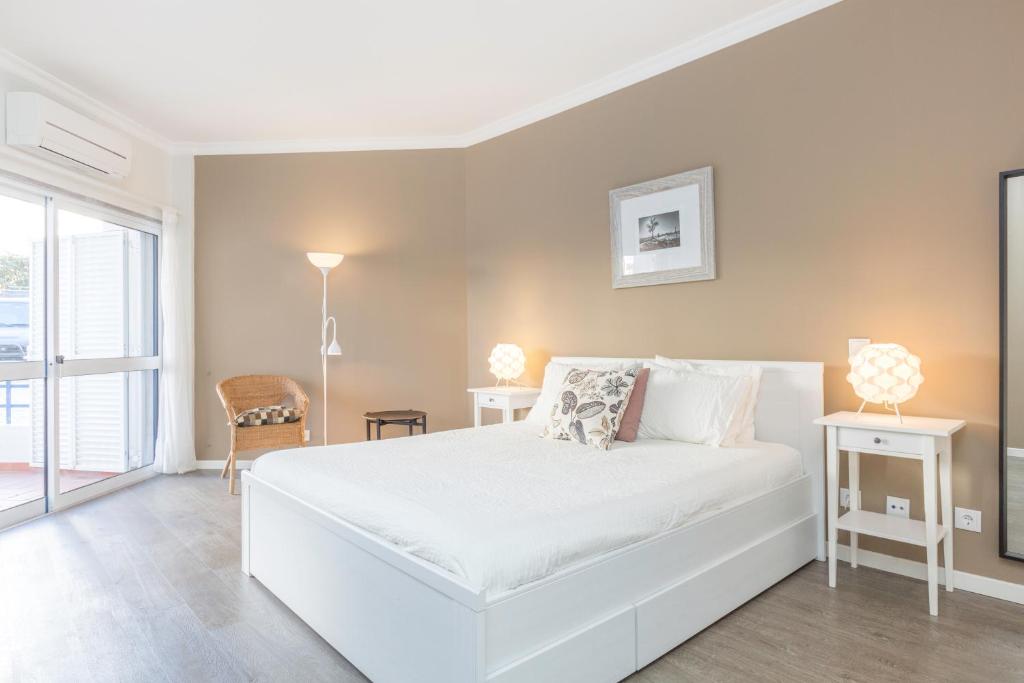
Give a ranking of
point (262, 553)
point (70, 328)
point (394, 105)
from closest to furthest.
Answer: point (262, 553) → point (70, 328) → point (394, 105)

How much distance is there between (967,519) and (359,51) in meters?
3.93

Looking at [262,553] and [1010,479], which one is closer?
[1010,479]

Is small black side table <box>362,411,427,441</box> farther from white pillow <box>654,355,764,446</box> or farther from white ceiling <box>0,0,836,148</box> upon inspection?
white ceiling <box>0,0,836,148</box>

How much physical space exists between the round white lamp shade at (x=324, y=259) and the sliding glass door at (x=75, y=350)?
1404 millimetres

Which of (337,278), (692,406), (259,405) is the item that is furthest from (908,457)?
(259,405)

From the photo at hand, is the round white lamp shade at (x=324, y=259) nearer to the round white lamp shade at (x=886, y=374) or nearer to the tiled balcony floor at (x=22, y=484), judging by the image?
the tiled balcony floor at (x=22, y=484)

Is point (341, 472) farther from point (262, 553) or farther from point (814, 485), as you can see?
point (814, 485)

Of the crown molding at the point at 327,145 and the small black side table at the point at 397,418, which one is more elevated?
the crown molding at the point at 327,145

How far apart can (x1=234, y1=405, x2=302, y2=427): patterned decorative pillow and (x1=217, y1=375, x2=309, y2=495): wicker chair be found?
0.02m

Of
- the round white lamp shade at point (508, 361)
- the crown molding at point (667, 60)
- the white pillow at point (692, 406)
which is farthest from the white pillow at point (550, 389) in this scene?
the crown molding at point (667, 60)

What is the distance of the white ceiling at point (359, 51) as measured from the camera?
3037 mm

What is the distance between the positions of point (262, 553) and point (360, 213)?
3.17 m

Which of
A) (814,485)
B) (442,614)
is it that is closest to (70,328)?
(442,614)

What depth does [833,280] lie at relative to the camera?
Answer: 2920 millimetres
